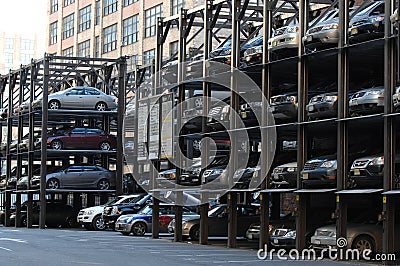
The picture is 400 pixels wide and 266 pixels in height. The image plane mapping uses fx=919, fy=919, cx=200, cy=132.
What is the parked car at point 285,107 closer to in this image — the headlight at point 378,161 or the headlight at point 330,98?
the headlight at point 330,98

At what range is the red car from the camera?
42.9 metres

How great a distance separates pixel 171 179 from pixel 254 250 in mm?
7186

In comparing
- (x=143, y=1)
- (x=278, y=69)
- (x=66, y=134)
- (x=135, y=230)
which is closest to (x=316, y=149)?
(x=278, y=69)

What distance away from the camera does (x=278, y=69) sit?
26484 millimetres

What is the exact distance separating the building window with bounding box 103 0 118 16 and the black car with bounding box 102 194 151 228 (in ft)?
104

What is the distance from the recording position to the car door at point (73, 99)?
4334 cm

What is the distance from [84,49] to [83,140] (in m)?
28.6

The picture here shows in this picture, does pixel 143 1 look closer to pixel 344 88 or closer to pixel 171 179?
A: pixel 171 179

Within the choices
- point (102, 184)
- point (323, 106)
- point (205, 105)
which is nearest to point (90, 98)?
point (102, 184)

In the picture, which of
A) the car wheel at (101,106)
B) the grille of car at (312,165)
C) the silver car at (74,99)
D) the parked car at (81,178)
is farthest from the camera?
the car wheel at (101,106)

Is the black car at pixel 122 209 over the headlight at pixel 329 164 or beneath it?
beneath

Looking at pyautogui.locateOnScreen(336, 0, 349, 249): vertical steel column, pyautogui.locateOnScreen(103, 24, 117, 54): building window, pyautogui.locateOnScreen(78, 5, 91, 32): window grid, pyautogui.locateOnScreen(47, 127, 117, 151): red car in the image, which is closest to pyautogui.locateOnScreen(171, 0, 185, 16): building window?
pyautogui.locateOnScreen(103, 24, 117, 54): building window

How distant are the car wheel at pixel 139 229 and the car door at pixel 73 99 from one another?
11.2 meters

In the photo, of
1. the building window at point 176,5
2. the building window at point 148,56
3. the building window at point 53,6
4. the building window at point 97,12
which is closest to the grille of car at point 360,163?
the building window at point 176,5
